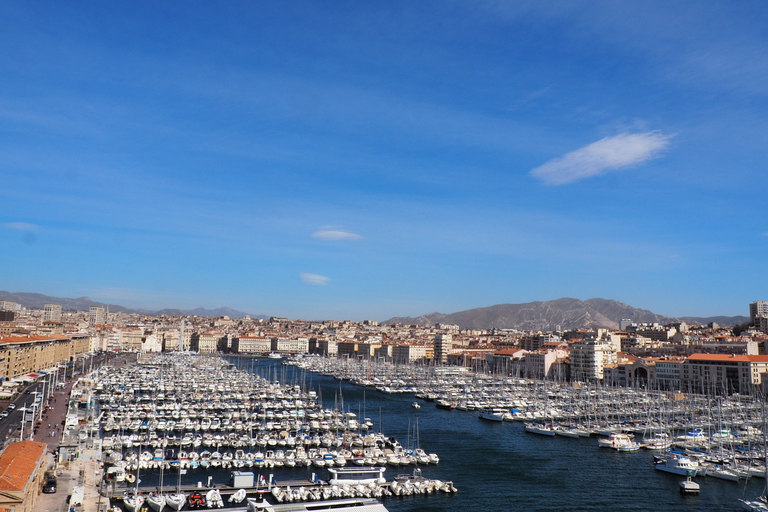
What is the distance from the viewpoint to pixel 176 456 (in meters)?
22.8

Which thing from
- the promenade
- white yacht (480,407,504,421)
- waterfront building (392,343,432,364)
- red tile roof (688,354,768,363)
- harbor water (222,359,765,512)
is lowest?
harbor water (222,359,765,512)

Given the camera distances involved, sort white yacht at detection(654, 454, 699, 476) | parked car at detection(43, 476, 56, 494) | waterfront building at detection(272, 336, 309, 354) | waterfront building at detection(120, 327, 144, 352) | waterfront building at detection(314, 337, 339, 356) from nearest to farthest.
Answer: parked car at detection(43, 476, 56, 494), white yacht at detection(654, 454, 699, 476), waterfront building at detection(120, 327, 144, 352), waterfront building at detection(314, 337, 339, 356), waterfront building at detection(272, 336, 309, 354)

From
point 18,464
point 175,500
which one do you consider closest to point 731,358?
point 175,500

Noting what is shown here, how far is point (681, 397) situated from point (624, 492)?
2904cm

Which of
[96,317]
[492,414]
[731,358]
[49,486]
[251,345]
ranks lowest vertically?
[492,414]

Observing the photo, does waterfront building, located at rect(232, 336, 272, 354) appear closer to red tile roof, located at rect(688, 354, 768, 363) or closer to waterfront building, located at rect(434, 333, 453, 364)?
waterfront building, located at rect(434, 333, 453, 364)

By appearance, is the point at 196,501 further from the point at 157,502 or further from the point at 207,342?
the point at 207,342

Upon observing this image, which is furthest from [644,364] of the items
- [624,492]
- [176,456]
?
[176,456]

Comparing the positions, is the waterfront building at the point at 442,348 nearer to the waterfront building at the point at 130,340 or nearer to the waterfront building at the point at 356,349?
the waterfront building at the point at 356,349

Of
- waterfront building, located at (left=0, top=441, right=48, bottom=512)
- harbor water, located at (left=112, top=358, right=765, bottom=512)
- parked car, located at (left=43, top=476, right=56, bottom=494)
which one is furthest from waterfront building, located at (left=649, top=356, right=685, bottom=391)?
waterfront building, located at (left=0, top=441, right=48, bottom=512)

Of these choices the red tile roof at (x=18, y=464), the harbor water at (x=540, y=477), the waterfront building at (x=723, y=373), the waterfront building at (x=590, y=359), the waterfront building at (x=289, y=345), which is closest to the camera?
the red tile roof at (x=18, y=464)

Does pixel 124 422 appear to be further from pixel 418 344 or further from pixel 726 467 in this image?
pixel 418 344

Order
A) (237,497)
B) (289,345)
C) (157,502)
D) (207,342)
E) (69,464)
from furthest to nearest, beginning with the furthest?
(289,345)
(207,342)
(69,464)
(237,497)
(157,502)

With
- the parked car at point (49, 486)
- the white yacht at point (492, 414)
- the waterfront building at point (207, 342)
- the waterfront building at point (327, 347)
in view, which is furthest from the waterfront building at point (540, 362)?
the waterfront building at point (207, 342)
